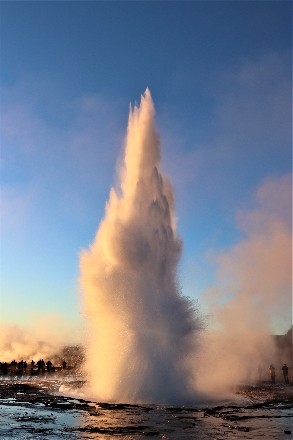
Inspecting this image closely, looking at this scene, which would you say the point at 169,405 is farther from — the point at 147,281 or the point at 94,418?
the point at 147,281

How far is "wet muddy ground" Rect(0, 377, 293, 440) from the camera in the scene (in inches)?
495

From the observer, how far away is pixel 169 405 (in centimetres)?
1914

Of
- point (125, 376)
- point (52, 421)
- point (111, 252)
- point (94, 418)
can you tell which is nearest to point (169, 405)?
point (125, 376)

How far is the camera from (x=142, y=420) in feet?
48.9

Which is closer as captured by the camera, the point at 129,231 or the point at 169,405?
the point at 169,405

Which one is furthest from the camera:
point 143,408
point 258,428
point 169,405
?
point 169,405

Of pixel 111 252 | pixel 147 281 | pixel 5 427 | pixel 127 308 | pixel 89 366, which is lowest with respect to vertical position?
pixel 5 427

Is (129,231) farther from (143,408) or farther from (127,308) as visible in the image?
(143,408)

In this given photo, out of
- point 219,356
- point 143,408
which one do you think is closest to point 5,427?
point 143,408

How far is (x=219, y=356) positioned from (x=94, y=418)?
23.4 meters

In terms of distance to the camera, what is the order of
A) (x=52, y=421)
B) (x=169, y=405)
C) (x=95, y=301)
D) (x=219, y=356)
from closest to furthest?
1. (x=52, y=421)
2. (x=169, y=405)
3. (x=95, y=301)
4. (x=219, y=356)

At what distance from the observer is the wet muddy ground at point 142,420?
41.2ft

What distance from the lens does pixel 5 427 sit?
13.8 meters

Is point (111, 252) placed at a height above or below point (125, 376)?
above
